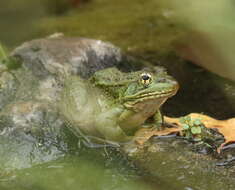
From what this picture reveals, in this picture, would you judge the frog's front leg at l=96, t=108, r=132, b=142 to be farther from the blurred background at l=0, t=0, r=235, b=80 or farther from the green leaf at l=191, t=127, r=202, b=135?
the blurred background at l=0, t=0, r=235, b=80

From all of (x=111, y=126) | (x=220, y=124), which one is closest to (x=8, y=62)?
(x=111, y=126)

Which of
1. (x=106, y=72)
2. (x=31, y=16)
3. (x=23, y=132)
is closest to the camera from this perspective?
(x=23, y=132)

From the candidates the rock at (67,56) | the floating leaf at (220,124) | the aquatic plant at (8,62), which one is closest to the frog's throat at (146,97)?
the floating leaf at (220,124)

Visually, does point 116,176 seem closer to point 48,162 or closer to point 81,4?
point 48,162

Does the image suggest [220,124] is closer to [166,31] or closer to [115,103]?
[115,103]

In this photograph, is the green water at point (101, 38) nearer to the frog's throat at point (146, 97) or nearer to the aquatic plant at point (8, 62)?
the frog's throat at point (146, 97)

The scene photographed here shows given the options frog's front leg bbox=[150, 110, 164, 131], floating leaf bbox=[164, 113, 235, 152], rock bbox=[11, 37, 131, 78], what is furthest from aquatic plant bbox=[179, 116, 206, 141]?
rock bbox=[11, 37, 131, 78]

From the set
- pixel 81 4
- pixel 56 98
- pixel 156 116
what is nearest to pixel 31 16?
pixel 81 4

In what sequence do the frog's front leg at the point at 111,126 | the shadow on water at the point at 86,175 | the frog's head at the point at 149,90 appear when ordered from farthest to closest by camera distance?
the frog's front leg at the point at 111,126 < the frog's head at the point at 149,90 < the shadow on water at the point at 86,175
